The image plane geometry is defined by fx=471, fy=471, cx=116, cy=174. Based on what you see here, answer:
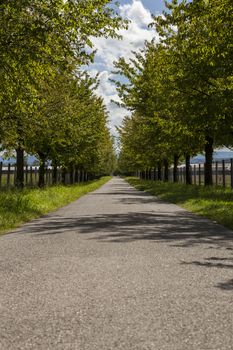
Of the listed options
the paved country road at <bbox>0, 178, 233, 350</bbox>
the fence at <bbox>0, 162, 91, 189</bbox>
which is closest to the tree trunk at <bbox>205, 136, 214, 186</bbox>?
the fence at <bbox>0, 162, 91, 189</bbox>

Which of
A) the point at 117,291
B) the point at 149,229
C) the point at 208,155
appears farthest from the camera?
the point at 208,155

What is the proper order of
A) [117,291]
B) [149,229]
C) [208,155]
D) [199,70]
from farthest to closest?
[208,155] < [199,70] < [149,229] < [117,291]

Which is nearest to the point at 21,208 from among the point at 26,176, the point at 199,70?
the point at 199,70

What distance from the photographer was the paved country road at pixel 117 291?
3982mm

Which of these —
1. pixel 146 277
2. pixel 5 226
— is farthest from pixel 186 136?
pixel 146 277

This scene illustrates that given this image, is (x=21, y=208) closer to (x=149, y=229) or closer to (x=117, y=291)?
(x=149, y=229)

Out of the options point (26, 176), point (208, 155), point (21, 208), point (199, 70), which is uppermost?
point (199, 70)

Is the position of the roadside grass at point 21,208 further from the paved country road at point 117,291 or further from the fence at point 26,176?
the fence at point 26,176

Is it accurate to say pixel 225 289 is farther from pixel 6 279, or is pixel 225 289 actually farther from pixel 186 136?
pixel 186 136

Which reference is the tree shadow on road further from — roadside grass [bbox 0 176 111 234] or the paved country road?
roadside grass [bbox 0 176 111 234]

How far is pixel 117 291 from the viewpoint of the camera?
5.53m

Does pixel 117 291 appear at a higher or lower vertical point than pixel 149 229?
lower

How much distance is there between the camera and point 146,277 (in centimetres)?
627

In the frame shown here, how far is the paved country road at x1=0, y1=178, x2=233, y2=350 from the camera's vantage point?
3982 millimetres
